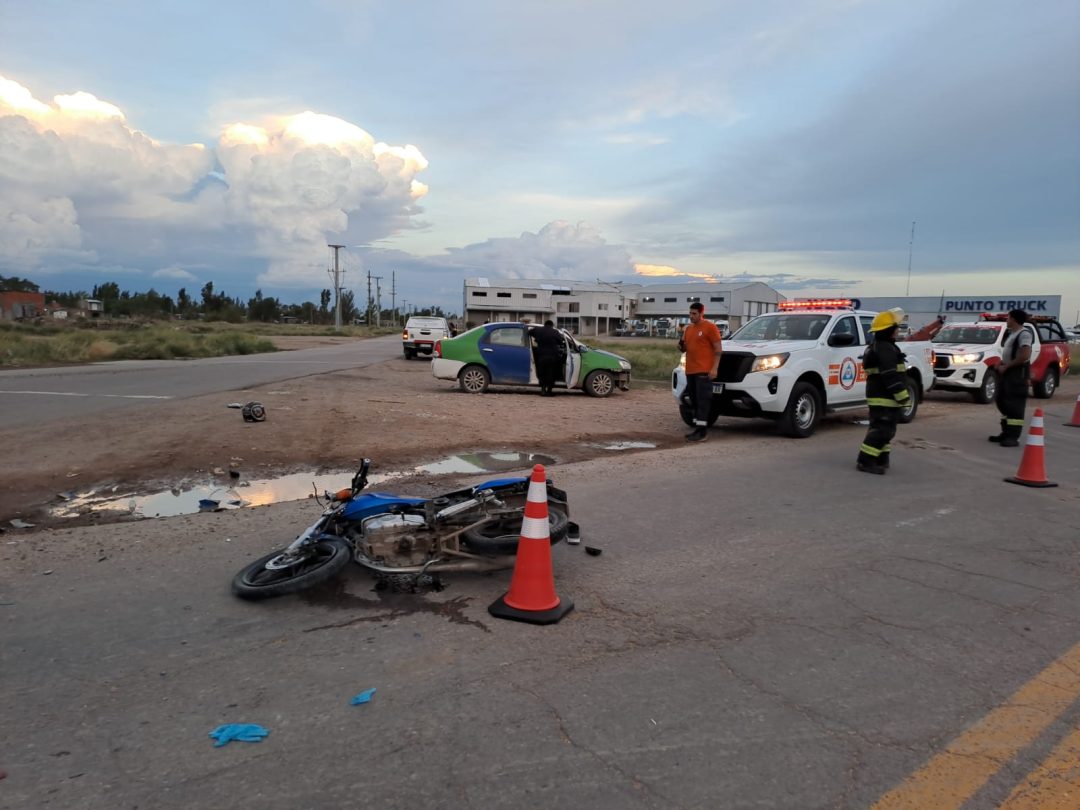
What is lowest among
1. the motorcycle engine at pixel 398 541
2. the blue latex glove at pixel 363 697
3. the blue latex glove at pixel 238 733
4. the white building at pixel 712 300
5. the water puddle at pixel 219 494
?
the water puddle at pixel 219 494

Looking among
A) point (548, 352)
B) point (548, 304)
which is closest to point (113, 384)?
point (548, 352)

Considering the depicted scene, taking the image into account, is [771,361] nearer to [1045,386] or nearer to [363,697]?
[363,697]

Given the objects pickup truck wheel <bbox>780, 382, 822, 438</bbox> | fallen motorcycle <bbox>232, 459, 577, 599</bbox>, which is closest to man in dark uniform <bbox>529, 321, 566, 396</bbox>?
pickup truck wheel <bbox>780, 382, 822, 438</bbox>

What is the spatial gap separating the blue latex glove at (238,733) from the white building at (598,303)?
93817mm

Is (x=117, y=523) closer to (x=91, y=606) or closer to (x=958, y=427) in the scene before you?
(x=91, y=606)

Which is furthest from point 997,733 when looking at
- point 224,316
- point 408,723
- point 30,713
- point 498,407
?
point 224,316

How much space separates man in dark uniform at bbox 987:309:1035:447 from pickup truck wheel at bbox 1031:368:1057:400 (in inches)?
391

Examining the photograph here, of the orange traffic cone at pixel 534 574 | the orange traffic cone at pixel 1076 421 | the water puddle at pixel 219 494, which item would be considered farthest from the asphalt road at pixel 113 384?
the orange traffic cone at pixel 1076 421

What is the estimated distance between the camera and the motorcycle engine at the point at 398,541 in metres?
4.41

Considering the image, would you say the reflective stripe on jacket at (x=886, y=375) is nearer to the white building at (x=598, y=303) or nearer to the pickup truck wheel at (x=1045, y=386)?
the pickup truck wheel at (x=1045, y=386)

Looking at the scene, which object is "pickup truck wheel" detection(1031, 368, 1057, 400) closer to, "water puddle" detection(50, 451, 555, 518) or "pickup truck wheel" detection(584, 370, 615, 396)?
"pickup truck wheel" detection(584, 370, 615, 396)

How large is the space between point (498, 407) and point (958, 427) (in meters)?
8.26

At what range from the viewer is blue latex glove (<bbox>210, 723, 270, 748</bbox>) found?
2834 millimetres

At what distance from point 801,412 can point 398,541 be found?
7.96 m
